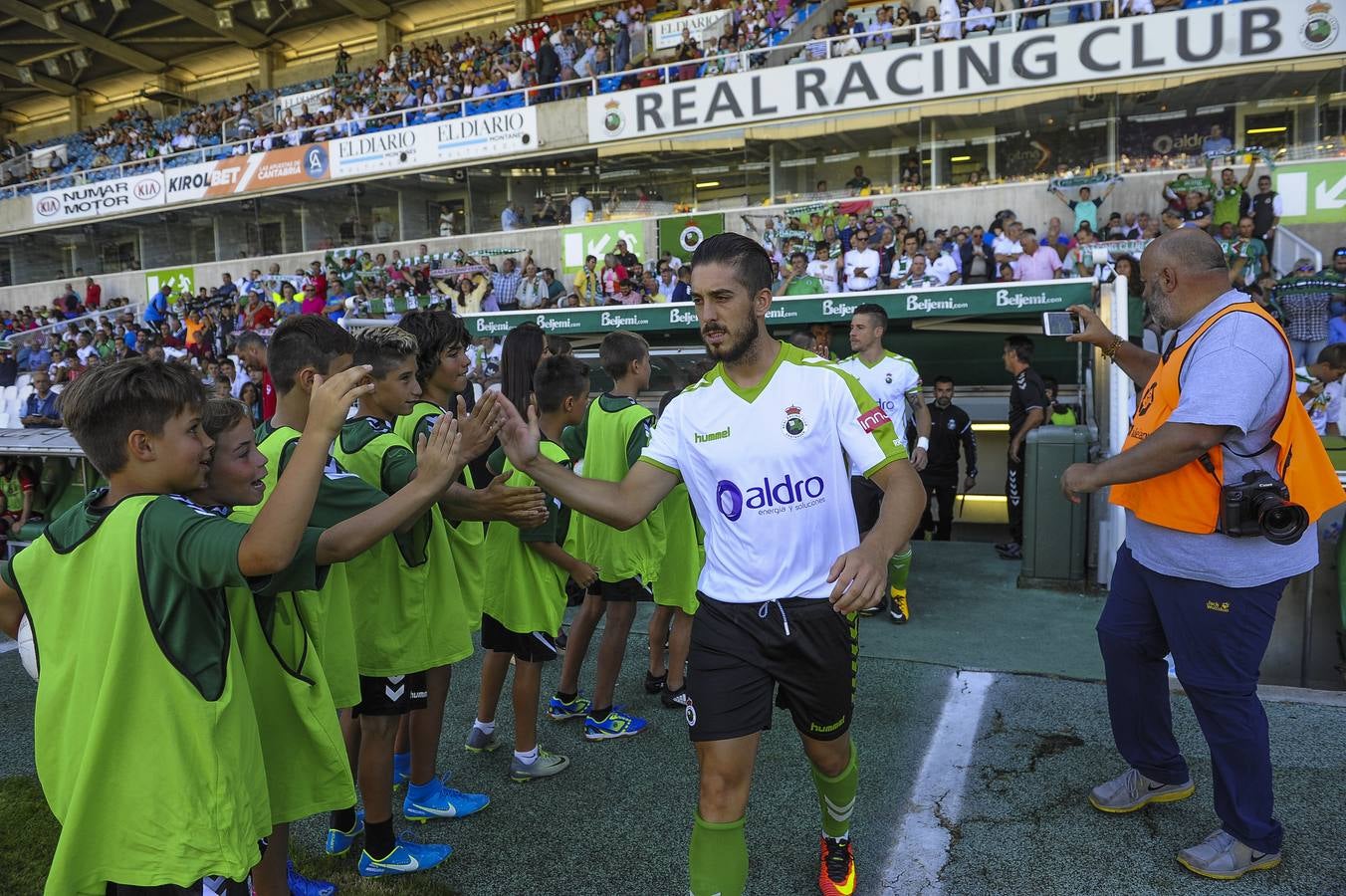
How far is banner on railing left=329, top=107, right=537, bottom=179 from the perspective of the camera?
70.1 ft

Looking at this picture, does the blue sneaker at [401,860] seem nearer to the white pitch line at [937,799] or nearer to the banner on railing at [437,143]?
the white pitch line at [937,799]

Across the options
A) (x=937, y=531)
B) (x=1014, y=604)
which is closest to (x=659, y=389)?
(x=937, y=531)

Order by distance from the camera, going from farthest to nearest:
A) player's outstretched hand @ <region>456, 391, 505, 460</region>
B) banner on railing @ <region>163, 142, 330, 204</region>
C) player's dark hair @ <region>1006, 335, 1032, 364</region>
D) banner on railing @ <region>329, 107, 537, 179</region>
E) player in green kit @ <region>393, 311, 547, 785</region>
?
banner on railing @ <region>163, 142, 330, 204</region>, banner on railing @ <region>329, 107, 537, 179</region>, player's dark hair @ <region>1006, 335, 1032, 364</region>, player in green kit @ <region>393, 311, 547, 785</region>, player's outstretched hand @ <region>456, 391, 505, 460</region>

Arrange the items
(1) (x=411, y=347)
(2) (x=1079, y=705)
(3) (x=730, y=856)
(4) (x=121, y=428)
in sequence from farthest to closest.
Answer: (2) (x=1079, y=705), (1) (x=411, y=347), (3) (x=730, y=856), (4) (x=121, y=428)

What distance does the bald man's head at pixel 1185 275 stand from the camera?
300 centimetres

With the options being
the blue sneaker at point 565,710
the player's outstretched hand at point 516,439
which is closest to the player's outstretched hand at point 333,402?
the player's outstretched hand at point 516,439

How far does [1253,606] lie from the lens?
9.35 ft

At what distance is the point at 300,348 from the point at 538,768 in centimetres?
199

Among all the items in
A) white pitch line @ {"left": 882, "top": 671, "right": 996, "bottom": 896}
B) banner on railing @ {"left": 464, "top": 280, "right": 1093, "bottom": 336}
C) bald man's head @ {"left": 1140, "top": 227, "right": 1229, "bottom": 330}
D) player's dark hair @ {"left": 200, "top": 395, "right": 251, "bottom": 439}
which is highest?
banner on railing @ {"left": 464, "top": 280, "right": 1093, "bottom": 336}

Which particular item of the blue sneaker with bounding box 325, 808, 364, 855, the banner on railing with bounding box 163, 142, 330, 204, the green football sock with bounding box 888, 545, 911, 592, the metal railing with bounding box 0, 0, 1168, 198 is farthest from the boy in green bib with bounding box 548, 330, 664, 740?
the banner on railing with bounding box 163, 142, 330, 204

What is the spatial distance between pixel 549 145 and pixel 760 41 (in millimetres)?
5273

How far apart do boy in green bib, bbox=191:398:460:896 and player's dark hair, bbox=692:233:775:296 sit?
2.87ft

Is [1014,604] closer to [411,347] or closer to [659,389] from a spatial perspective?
[411,347]

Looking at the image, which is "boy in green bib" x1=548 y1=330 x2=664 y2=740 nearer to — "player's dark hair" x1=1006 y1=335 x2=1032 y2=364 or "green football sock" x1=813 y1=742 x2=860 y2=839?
"green football sock" x1=813 y1=742 x2=860 y2=839
